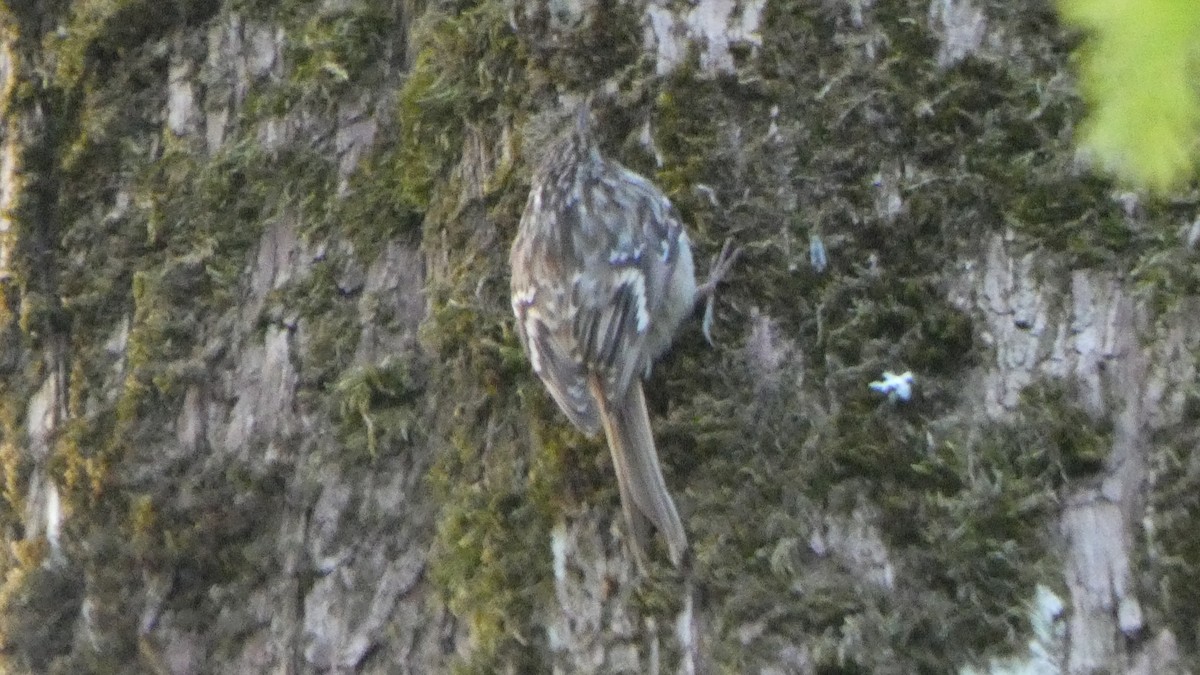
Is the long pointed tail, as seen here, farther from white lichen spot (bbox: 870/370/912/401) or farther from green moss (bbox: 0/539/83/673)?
green moss (bbox: 0/539/83/673)

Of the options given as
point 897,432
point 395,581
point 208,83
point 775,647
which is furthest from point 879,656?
point 208,83

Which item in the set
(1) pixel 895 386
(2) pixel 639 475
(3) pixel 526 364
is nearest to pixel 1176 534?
(1) pixel 895 386

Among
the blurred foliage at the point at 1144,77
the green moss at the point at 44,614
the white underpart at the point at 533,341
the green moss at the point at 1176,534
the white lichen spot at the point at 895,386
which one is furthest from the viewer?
the green moss at the point at 44,614

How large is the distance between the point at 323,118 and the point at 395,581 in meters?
0.87

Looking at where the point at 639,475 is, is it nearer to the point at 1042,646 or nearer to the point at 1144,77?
the point at 1042,646

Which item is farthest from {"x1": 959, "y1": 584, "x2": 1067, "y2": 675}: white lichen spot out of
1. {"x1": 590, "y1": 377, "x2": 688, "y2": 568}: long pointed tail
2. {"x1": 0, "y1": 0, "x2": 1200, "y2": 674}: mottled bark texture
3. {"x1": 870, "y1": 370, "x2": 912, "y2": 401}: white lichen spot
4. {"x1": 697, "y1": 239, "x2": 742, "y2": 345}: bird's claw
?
{"x1": 697, "y1": 239, "x2": 742, "y2": 345}: bird's claw

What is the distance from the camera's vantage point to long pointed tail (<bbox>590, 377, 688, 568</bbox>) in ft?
6.23

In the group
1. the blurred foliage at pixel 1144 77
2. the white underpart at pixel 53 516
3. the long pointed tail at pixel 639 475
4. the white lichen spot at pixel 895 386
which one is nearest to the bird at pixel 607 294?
the long pointed tail at pixel 639 475

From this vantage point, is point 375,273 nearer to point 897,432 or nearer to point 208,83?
point 208,83

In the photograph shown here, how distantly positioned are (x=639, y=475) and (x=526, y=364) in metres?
0.34

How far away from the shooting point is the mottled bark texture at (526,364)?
1.82 metres

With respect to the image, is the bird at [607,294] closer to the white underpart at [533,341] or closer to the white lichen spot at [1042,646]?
the white underpart at [533,341]

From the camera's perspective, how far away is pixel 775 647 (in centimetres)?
180

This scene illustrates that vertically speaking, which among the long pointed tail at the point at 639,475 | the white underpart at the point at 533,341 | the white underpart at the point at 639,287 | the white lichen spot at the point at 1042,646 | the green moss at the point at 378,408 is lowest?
the white lichen spot at the point at 1042,646
